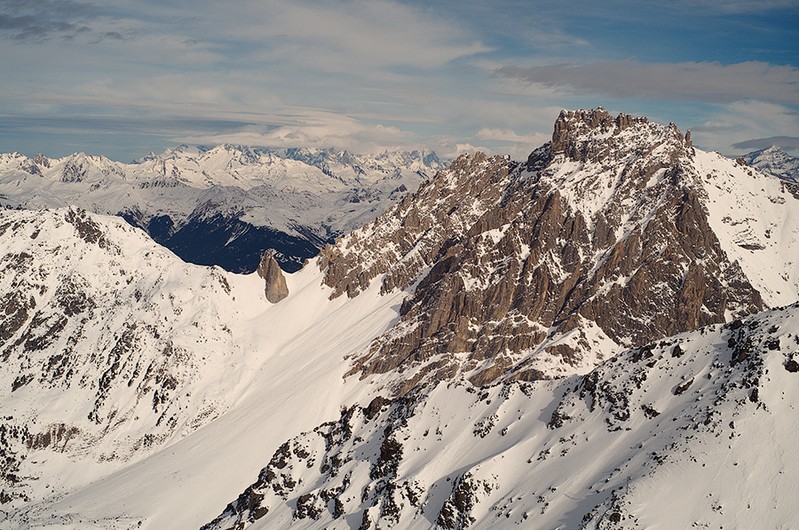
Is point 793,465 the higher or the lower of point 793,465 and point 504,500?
the higher

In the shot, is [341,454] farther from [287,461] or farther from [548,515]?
[548,515]

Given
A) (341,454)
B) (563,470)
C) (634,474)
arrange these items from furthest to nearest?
1. (341,454)
2. (563,470)
3. (634,474)

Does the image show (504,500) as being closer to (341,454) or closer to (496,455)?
(496,455)

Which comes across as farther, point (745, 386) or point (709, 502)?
point (745, 386)

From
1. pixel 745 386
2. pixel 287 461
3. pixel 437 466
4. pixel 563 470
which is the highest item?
pixel 745 386

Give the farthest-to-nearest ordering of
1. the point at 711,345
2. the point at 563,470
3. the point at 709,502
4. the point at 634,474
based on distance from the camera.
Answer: the point at 711,345, the point at 563,470, the point at 634,474, the point at 709,502

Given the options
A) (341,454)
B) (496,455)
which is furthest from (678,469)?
(341,454)

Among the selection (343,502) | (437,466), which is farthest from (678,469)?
(343,502)

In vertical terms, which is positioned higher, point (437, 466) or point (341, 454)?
point (437, 466)

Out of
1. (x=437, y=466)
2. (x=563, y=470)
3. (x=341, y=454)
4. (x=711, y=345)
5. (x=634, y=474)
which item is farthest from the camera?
(x=341, y=454)
